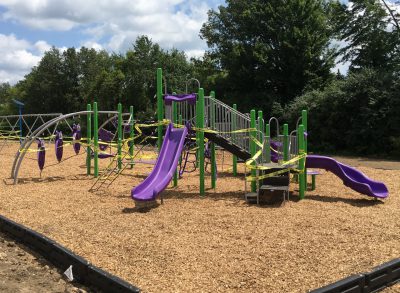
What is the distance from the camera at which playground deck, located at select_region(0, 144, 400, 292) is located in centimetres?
486

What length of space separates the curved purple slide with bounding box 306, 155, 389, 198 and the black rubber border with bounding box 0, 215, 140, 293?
5765mm

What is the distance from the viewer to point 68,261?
205 inches

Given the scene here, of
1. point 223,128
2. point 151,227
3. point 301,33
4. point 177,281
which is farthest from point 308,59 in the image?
point 177,281

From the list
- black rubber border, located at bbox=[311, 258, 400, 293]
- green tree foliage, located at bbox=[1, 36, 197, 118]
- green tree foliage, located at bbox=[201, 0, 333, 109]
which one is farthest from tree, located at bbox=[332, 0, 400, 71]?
black rubber border, located at bbox=[311, 258, 400, 293]

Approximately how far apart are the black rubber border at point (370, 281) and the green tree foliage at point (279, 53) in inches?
919

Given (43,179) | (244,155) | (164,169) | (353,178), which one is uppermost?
(244,155)

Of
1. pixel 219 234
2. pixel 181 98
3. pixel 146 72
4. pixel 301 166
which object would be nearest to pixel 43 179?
pixel 181 98

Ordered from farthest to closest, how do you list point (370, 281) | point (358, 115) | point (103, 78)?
point (103, 78) → point (358, 115) → point (370, 281)

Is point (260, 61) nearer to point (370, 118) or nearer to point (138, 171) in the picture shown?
point (370, 118)

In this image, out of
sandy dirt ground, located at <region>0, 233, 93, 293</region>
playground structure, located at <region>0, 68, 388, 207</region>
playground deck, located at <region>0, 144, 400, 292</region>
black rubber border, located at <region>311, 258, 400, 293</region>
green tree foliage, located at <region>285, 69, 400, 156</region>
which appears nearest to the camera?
black rubber border, located at <region>311, 258, 400, 293</region>

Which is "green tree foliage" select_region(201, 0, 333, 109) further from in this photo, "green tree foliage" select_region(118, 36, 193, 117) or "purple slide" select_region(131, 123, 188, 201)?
"purple slide" select_region(131, 123, 188, 201)

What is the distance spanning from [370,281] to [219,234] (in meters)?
2.52

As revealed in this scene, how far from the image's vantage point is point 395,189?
35.0 ft

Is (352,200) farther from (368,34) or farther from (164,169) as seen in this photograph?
(368,34)
